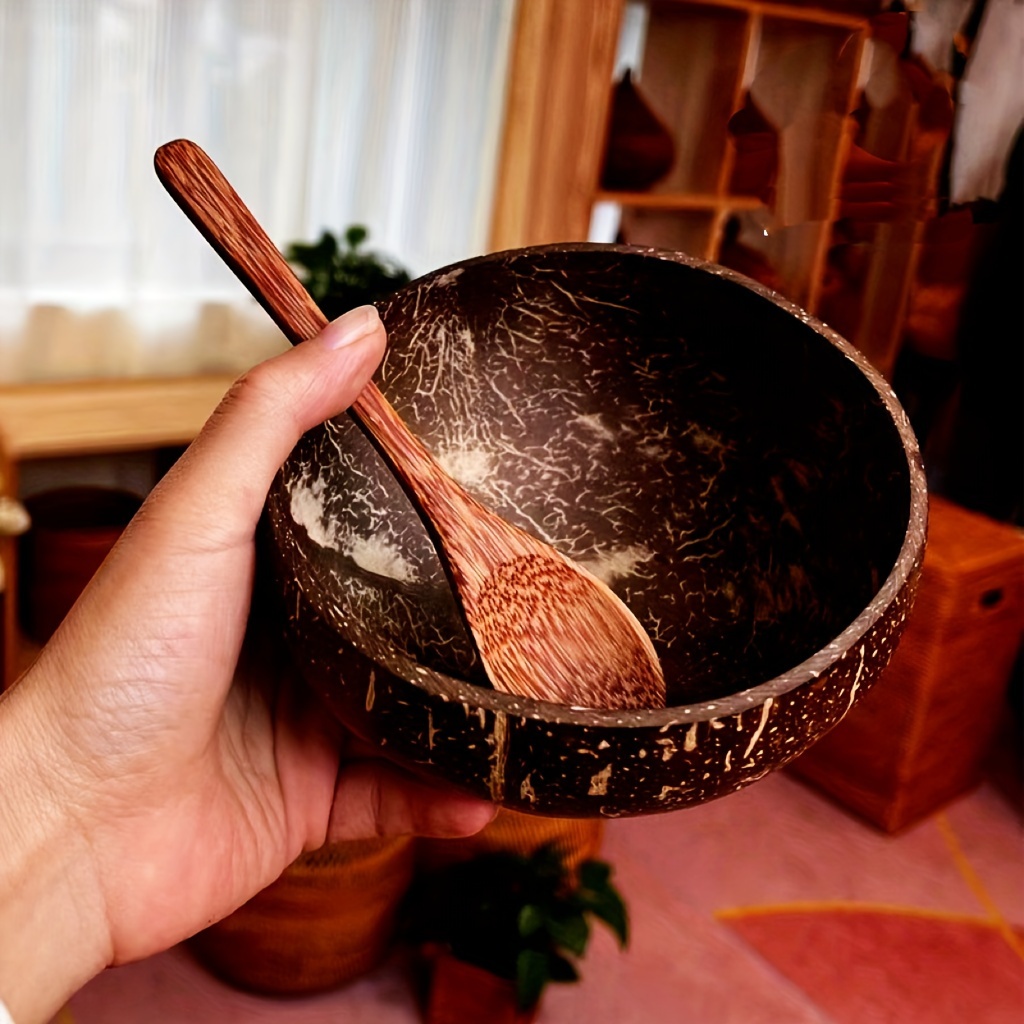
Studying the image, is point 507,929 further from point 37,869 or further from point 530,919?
point 37,869

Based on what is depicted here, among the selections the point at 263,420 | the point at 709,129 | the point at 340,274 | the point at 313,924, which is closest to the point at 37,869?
the point at 263,420

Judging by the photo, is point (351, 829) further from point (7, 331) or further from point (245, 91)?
point (245, 91)

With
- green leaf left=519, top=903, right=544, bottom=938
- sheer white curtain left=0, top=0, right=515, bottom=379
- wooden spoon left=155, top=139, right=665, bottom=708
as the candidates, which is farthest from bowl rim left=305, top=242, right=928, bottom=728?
sheer white curtain left=0, top=0, right=515, bottom=379

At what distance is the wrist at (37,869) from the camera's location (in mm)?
622

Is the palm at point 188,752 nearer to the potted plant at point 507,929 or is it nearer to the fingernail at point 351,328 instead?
the fingernail at point 351,328

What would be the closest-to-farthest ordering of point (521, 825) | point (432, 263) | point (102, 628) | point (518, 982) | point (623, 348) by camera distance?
1. point (102, 628)
2. point (623, 348)
3. point (518, 982)
4. point (521, 825)
5. point (432, 263)

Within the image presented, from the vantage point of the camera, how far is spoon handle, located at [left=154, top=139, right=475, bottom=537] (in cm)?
60

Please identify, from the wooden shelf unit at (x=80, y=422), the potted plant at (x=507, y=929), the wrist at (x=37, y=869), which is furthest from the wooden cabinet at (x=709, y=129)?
the wrist at (x=37, y=869)

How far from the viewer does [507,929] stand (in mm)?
1188

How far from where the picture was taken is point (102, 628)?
63 cm

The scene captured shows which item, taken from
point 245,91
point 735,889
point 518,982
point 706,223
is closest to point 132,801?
point 518,982

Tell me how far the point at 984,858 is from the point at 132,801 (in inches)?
55.5

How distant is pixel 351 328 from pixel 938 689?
1306 millimetres

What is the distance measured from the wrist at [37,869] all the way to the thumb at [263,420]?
161mm
